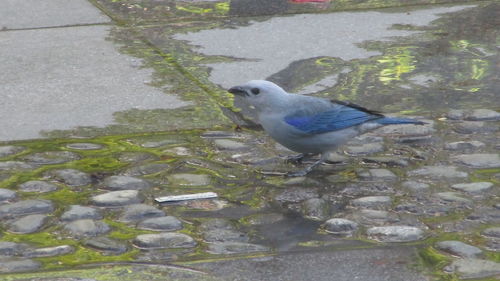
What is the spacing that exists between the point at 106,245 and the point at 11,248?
0.39 m

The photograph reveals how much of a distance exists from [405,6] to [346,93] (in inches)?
85.7

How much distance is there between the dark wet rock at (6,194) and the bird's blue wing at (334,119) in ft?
4.72

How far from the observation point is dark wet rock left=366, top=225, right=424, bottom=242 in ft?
13.9

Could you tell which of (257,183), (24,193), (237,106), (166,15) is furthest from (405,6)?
(24,193)

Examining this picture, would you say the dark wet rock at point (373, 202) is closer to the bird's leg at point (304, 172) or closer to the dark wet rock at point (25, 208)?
the bird's leg at point (304, 172)

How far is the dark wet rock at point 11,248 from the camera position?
4105 mm

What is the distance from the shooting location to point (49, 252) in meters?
4.10

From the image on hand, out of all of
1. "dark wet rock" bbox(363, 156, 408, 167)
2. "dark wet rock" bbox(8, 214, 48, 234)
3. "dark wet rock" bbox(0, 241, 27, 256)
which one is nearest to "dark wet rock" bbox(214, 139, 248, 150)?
"dark wet rock" bbox(363, 156, 408, 167)

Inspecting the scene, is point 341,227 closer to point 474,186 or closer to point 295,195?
point 295,195

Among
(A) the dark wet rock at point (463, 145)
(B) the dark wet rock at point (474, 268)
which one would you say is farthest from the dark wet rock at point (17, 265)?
(A) the dark wet rock at point (463, 145)

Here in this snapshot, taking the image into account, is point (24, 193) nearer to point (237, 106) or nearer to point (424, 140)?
point (237, 106)

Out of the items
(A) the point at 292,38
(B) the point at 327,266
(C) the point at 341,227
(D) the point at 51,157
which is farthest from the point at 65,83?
(B) the point at 327,266

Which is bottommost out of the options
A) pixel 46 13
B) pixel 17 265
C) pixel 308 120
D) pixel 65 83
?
pixel 17 265

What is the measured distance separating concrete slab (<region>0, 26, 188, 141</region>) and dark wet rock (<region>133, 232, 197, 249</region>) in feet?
5.33
